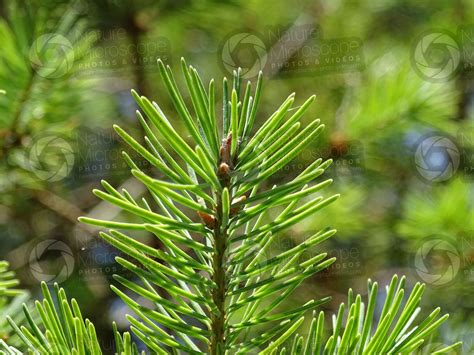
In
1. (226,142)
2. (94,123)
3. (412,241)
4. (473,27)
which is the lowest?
(412,241)

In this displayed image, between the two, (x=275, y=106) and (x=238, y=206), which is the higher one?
(x=275, y=106)

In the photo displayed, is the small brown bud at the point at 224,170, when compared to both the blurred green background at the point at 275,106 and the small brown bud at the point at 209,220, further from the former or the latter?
the blurred green background at the point at 275,106

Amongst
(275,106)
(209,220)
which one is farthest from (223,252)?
(275,106)

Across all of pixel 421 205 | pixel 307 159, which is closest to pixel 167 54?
pixel 307 159

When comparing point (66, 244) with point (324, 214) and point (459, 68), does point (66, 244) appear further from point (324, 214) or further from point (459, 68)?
point (459, 68)

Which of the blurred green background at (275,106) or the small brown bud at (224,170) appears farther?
the blurred green background at (275,106)

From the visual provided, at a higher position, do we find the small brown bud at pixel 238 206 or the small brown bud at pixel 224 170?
the small brown bud at pixel 224 170

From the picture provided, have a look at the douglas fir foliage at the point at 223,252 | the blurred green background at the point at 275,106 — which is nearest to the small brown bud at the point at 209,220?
the douglas fir foliage at the point at 223,252

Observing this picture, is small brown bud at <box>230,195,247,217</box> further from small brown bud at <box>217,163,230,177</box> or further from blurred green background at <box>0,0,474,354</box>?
blurred green background at <box>0,0,474,354</box>

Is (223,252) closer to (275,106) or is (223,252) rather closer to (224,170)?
(224,170)
